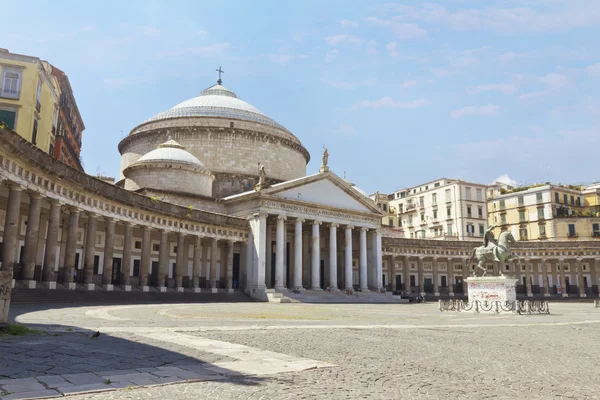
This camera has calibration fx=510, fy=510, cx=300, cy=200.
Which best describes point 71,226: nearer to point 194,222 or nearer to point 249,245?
point 194,222

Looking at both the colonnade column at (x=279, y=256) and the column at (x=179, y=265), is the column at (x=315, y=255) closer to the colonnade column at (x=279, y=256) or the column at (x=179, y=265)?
the colonnade column at (x=279, y=256)

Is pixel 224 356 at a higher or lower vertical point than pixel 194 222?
lower

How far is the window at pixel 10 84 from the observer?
1439 inches

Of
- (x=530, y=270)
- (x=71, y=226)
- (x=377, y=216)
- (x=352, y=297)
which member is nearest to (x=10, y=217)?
(x=71, y=226)

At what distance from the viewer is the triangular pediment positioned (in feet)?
161

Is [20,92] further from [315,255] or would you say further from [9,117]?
[315,255]

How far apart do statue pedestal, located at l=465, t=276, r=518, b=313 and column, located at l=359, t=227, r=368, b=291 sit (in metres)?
24.9

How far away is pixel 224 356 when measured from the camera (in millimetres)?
9234

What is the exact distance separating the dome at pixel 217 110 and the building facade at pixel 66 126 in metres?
8.42

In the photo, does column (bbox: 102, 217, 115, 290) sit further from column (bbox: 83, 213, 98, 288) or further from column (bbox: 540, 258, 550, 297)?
column (bbox: 540, 258, 550, 297)

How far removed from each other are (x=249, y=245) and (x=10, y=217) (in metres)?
24.9

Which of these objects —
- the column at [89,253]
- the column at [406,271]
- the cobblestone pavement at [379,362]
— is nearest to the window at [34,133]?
the column at [89,253]

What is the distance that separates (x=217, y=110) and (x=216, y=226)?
69.1 feet

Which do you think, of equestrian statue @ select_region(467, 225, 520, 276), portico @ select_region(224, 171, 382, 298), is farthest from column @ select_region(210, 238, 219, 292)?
equestrian statue @ select_region(467, 225, 520, 276)
